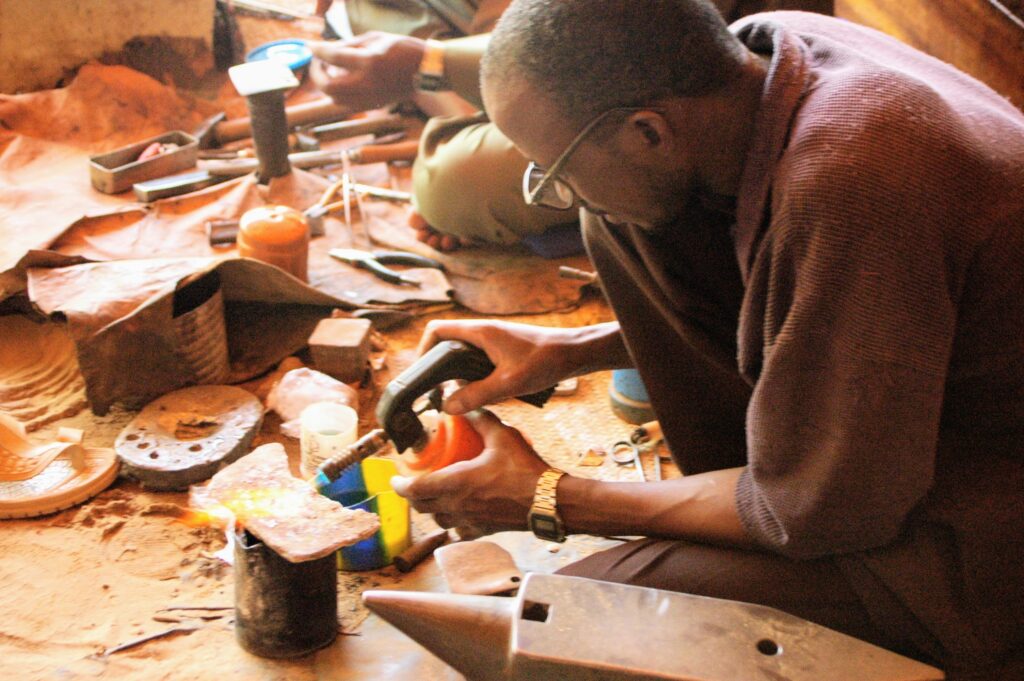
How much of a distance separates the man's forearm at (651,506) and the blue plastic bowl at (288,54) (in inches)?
190

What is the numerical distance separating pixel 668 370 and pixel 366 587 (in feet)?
3.77

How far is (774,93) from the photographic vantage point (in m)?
1.85

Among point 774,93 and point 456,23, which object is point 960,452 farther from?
point 456,23

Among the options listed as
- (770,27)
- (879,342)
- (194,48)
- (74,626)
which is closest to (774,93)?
(770,27)

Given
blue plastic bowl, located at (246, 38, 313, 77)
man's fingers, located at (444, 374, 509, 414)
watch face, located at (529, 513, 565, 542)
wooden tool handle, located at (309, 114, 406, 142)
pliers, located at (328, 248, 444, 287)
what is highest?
man's fingers, located at (444, 374, 509, 414)

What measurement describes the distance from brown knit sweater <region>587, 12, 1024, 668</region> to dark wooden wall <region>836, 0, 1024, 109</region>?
2.32 m

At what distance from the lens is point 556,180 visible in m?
2.05

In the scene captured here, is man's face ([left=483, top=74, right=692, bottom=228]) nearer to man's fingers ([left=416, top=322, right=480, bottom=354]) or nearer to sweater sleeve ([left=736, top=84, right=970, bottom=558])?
sweater sleeve ([left=736, top=84, right=970, bottom=558])

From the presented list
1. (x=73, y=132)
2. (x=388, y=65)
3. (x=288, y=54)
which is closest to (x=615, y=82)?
(x=388, y=65)

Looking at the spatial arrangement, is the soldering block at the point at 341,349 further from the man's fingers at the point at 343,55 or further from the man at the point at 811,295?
the man's fingers at the point at 343,55

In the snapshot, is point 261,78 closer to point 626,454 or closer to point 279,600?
point 626,454

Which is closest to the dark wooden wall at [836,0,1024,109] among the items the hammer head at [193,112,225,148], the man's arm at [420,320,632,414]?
the man's arm at [420,320,632,414]

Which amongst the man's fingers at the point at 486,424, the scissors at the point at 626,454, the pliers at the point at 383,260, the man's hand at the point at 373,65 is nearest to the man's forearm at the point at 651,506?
the man's fingers at the point at 486,424

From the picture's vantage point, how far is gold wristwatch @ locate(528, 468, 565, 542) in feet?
7.42
